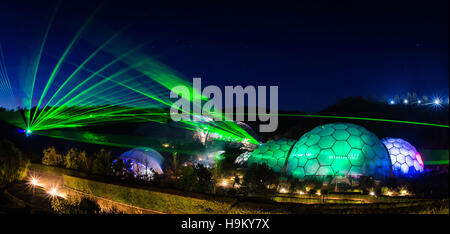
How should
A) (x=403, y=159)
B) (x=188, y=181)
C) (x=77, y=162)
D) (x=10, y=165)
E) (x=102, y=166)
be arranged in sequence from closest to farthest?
(x=188, y=181) < (x=10, y=165) < (x=102, y=166) < (x=77, y=162) < (x=403, y=159)

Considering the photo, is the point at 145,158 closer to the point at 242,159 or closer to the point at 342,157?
the point at 242,159

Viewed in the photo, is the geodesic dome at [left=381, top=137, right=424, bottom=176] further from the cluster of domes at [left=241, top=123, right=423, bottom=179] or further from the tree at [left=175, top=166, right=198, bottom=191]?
the tree at [left=175, top=166, right=198, bottom=191]

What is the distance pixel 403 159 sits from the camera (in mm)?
18625

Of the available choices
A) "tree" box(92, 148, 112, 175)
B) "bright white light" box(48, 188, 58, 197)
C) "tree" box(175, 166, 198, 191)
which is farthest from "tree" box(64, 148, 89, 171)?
"tree" box(175, 166, 198, 191)

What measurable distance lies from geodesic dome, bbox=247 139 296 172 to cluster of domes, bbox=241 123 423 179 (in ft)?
0.42

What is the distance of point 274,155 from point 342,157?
521 cm

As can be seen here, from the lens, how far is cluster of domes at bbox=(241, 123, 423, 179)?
1514cm

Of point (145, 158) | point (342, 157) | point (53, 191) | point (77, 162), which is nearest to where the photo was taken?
point (53, 191)

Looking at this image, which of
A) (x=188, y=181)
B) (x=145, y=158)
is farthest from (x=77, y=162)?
(x=188, y=181)

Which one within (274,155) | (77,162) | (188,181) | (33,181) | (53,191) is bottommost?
(53,191)

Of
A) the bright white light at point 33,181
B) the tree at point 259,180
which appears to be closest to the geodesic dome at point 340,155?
the tree at point 259,180

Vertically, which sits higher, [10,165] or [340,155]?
[340,155]
